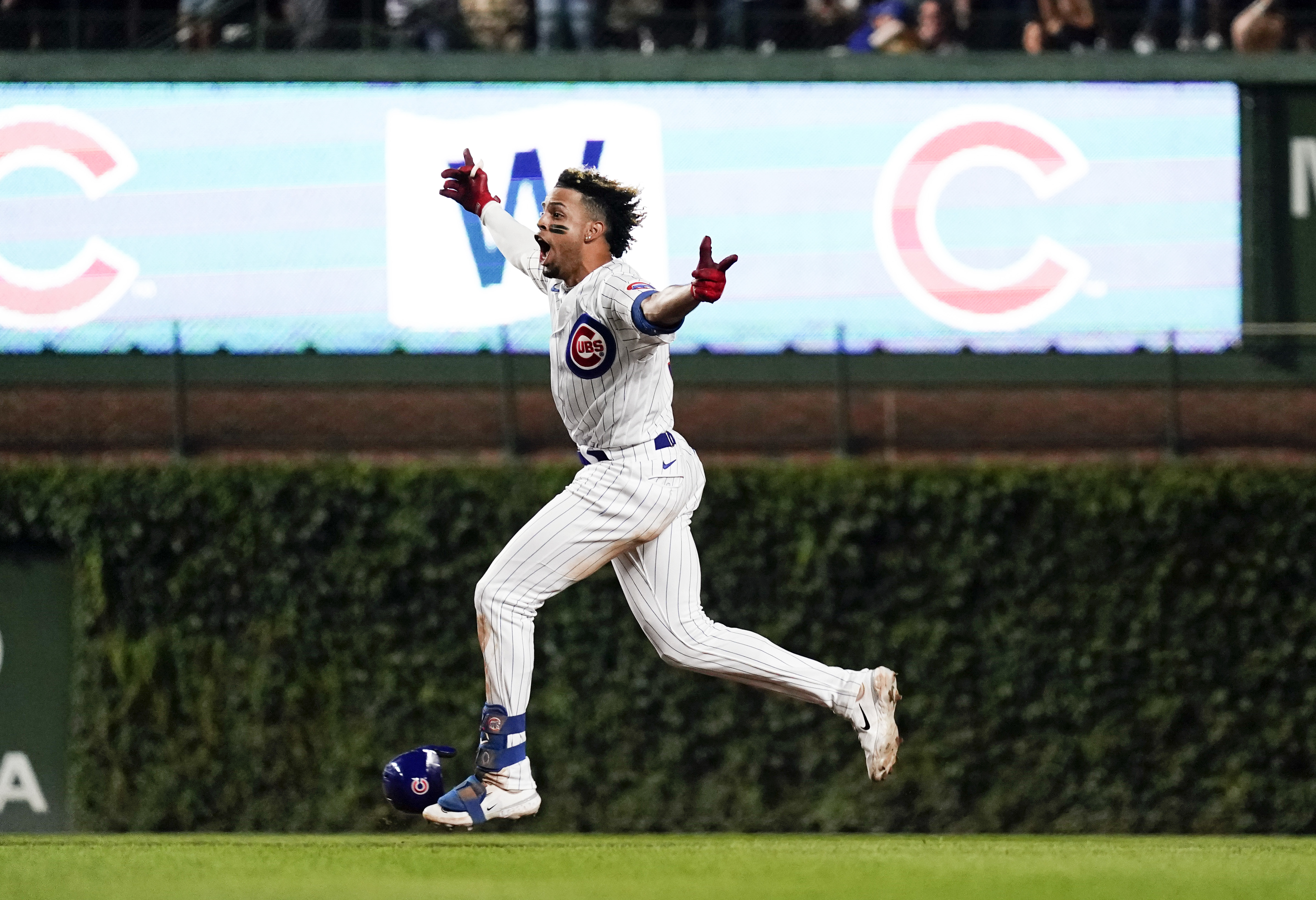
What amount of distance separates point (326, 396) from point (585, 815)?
3.90 m

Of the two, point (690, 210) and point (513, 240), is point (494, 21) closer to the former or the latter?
point (690, 210)

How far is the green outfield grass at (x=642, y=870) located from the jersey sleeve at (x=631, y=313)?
188 cm

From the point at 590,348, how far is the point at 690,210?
26.5 ft

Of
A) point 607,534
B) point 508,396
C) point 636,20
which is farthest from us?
point 636,20

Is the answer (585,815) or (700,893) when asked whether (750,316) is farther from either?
(700,893)

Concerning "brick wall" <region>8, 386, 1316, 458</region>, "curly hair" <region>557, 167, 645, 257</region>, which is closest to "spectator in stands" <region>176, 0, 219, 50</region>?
"brick wall" <region>8, 386, 1316, 458</region>

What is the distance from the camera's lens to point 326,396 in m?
13.3

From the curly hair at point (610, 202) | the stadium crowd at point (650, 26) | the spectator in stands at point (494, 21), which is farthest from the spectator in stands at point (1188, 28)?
the curly hair at point (610, 202)

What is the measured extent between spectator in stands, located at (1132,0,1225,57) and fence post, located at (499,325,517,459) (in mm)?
5575

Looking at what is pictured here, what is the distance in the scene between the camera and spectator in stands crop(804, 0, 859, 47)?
1388 cm

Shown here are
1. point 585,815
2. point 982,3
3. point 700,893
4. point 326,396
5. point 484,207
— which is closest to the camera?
point 700,893

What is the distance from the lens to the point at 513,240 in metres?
6.78

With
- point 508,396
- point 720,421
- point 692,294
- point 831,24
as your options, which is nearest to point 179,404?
point 508,396

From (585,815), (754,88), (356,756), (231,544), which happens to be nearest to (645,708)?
(585,815)
